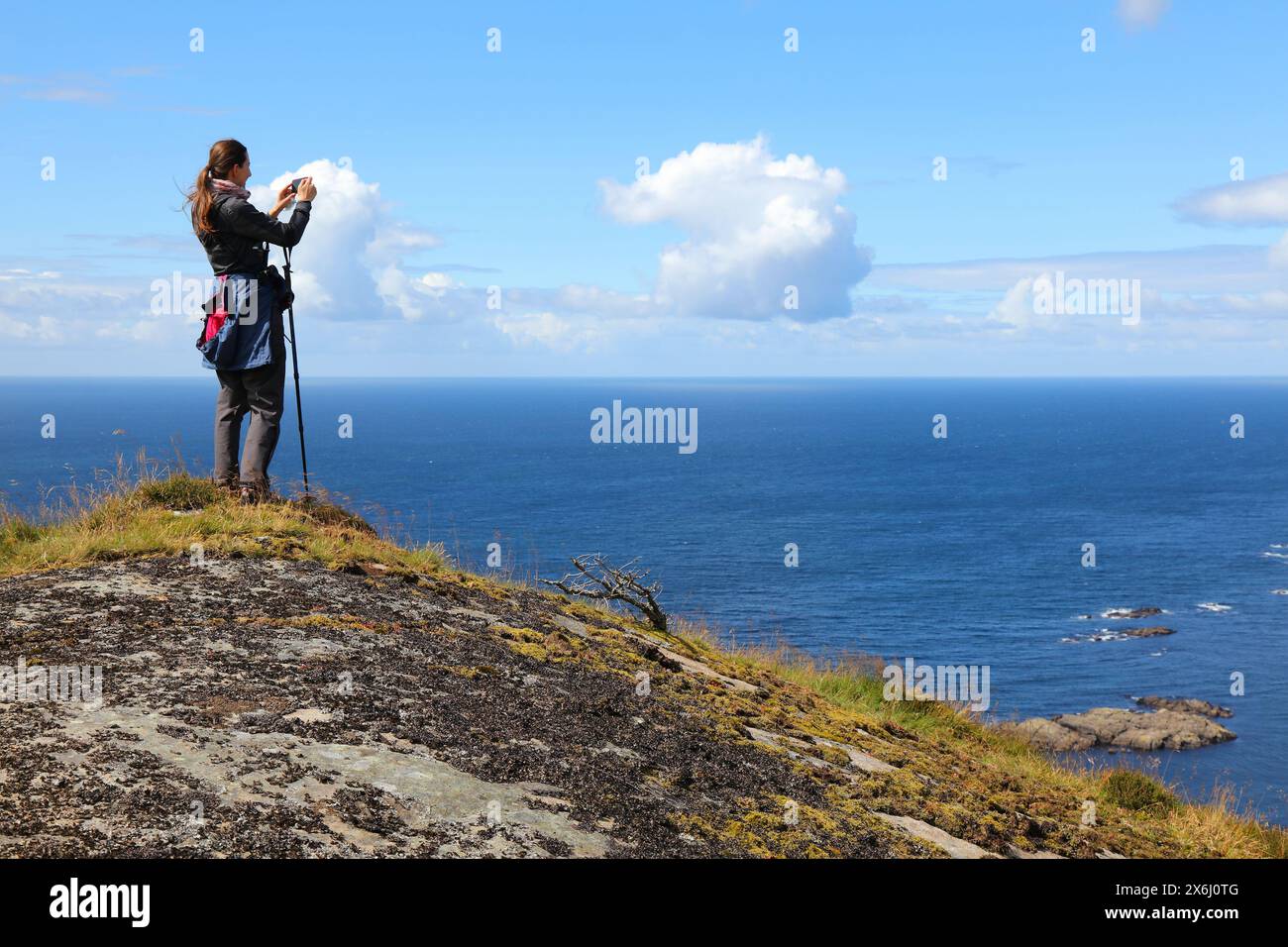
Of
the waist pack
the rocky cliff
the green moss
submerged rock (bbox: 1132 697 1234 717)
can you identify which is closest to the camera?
the rocky cliff

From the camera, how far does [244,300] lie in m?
10.5

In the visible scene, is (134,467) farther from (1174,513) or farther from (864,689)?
(1174,513)

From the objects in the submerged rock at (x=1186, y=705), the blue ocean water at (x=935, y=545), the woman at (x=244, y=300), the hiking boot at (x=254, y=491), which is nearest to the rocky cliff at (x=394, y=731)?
the hiking boot at (x=254, y=491)

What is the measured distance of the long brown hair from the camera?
403 inches

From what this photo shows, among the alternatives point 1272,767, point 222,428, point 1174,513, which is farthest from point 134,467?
point 1174,513

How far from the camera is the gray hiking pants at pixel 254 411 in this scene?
10.6 m

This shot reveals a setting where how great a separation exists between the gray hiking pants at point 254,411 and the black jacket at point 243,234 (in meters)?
1.08

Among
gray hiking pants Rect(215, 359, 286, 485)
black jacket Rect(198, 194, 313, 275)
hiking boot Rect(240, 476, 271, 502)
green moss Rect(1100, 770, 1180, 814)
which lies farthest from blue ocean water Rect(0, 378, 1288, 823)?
green moss Rect(1100, 770, 1180, 814)

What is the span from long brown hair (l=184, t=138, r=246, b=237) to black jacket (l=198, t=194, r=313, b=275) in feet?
0.26

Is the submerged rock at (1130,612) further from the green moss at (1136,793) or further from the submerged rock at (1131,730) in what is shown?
the green moss at (1136,793)

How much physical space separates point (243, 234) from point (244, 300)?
2.22 ft

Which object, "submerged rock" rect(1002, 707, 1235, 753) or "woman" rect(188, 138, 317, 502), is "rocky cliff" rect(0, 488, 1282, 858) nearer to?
"woman" rect(188, 138, 317, 502)

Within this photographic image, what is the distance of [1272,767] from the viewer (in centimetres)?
5191
